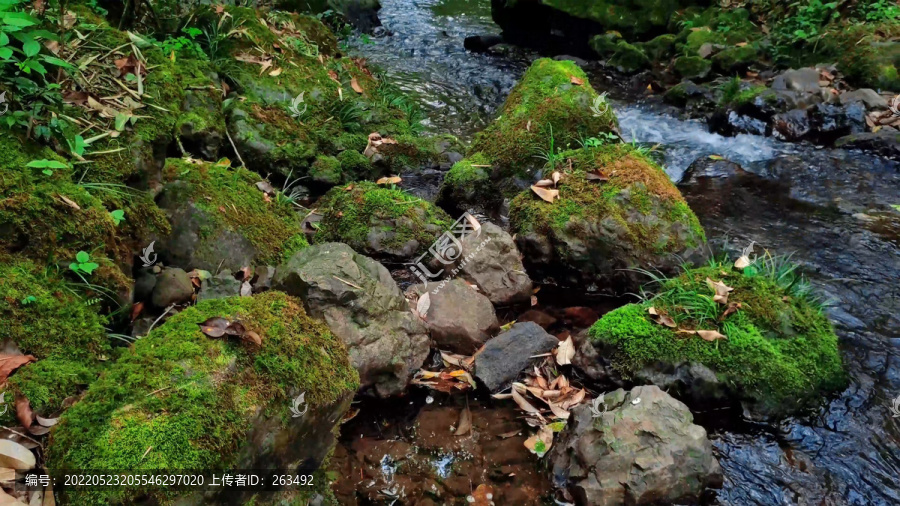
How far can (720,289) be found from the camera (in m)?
4.24

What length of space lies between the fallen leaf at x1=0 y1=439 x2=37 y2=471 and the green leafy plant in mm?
991

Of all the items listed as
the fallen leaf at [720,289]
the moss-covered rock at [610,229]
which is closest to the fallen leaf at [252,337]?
the moss-covered rock at [610,229]

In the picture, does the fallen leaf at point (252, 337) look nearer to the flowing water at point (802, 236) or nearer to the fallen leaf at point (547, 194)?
the flowing water at point (802, 236)

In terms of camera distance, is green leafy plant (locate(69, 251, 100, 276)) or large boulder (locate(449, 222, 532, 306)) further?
large boulder (locate(449, 222, 532, 306))

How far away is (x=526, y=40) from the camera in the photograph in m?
13.9

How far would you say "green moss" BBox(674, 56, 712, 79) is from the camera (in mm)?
10406

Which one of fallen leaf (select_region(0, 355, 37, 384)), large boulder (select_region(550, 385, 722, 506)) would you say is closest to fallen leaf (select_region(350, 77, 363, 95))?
large boulder (select_region(550, 385, 722, 506))

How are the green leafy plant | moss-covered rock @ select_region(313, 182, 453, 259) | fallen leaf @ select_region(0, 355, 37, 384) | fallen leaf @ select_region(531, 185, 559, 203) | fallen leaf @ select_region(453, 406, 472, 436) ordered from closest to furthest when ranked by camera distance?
fallen leaf @ select_region(0, 355, 37, 384), the green leafy plant, fallen leaf @ select_region(453, 406, 472, 436), moss-covered rock @ select_region(313, 182, 453, 259), fallen leaf @ select_region(531, 185, 559, 203)

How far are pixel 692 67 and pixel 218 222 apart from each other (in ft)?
30.0

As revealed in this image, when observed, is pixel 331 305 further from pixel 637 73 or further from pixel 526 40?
pixel 526 40

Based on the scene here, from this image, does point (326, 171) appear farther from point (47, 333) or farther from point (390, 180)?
point (47, 333)

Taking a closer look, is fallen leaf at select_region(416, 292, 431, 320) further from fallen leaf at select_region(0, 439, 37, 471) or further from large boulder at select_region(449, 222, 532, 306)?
fallen leaf at select_region(0, 439, 37, 471)

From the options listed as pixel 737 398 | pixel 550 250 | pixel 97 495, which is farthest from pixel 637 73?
pixel 97 495

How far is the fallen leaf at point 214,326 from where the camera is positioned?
266 cm
